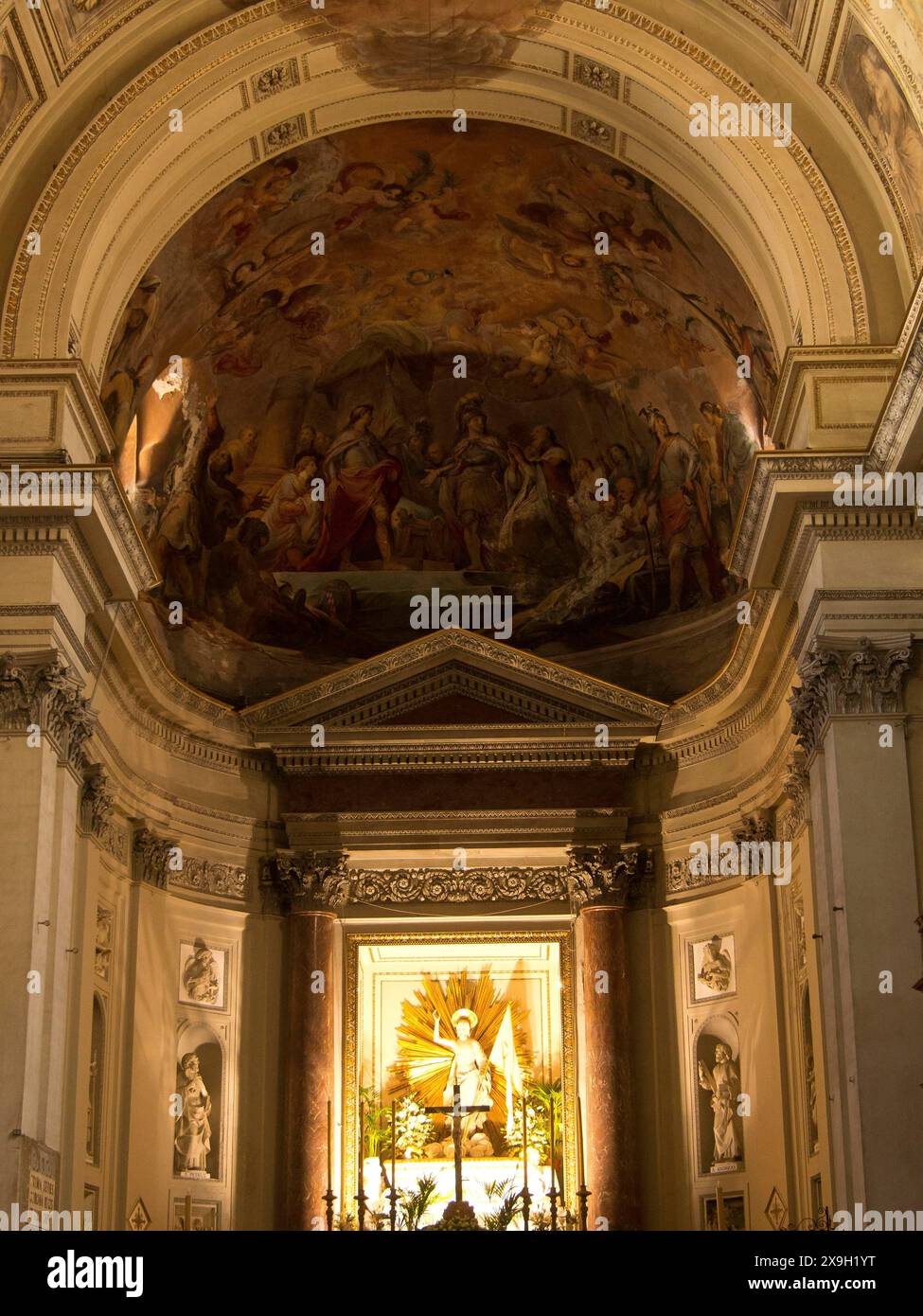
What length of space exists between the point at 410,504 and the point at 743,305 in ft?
21.0

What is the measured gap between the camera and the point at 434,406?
26.2m

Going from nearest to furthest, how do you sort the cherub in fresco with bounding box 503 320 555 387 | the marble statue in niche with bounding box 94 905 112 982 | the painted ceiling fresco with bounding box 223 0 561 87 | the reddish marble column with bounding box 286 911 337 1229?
the painted ceiling fresco with bounding box 223 0 561 87 < the marble statue in niche with bounding box 94 905 112 982 < the reddish marble column with bounding box 286 911 337 1229 < the cherub in fresco with bounding box 503 320 555 387

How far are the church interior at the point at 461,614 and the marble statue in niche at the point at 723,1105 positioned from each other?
0.28 feet

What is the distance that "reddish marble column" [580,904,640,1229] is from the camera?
22.2 metres

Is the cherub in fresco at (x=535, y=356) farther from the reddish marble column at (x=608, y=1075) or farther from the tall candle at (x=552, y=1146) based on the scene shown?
the tall candle at (x=552, y=1146)

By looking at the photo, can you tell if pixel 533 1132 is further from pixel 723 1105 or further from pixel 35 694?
pixel 35 694

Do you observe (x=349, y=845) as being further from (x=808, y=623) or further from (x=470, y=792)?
(x=808, y=623)

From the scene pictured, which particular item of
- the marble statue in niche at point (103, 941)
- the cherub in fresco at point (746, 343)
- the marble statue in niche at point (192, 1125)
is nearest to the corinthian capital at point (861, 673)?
the cherub in fresco at point (746, 343)

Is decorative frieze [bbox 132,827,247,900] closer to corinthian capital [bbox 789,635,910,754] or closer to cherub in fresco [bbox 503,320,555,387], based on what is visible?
cherub in fresco [bbox 503,320,555,387]

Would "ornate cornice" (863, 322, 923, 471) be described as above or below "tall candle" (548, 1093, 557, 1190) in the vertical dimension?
above

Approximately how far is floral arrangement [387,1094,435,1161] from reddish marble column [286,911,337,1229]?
1073 mm

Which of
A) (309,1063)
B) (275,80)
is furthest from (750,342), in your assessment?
(309,1063)

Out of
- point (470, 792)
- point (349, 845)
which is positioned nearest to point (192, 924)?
point (349, 845)

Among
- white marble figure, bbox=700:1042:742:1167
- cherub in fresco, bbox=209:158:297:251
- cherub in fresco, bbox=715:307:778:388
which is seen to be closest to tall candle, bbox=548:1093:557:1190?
white marble figure, bbox=700:1042:742:1167
